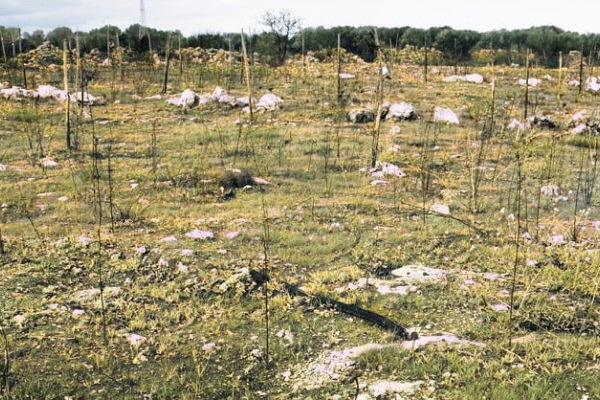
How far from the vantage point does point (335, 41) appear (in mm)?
29922

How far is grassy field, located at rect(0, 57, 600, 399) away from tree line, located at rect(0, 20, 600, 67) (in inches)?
613

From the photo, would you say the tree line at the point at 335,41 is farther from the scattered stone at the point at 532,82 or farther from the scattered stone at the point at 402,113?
the scattered stone at the point at 402,113

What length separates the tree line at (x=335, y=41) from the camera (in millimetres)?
23688

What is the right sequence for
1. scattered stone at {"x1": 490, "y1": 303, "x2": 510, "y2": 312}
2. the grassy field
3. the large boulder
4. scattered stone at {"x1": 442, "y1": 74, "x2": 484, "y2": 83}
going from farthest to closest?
scattered stone at {"x1": 442, "y1": 74, "x2": 484, "y2": 83}, the large boulder, scattered stone at {"x1": 490, "y1": 303, "x2": 510, "y2": 312}, the grassy field


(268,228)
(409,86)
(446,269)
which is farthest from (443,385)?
(409,86)

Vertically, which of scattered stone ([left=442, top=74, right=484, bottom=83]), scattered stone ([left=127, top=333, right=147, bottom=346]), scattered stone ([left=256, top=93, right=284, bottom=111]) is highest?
scattered stone ([left=442, top=74, right=484, bottom=83])

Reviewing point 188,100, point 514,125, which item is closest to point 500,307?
point 514,125

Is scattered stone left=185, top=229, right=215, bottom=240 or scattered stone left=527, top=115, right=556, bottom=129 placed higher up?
scattered stone left=527, top=115, right=556, bottom=129

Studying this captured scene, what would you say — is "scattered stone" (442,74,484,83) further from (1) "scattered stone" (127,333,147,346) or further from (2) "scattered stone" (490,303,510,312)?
(1) "scattered stone" (127,333,147,346)

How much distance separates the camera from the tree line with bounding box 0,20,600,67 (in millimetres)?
23688

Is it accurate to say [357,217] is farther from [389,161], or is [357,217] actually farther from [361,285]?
[389,161]

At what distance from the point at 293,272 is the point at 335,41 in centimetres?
2708

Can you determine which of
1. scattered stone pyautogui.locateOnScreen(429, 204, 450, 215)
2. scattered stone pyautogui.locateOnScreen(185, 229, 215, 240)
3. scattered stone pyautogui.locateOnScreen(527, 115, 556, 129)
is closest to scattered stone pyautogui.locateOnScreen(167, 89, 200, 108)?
scattered stone pyautogui.locateOnScreen(527, 115, 556, 129)

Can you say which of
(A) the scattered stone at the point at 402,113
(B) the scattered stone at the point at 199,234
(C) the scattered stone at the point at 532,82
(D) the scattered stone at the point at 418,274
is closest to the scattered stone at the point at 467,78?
(C) the scattered stone at the point at 532,82
